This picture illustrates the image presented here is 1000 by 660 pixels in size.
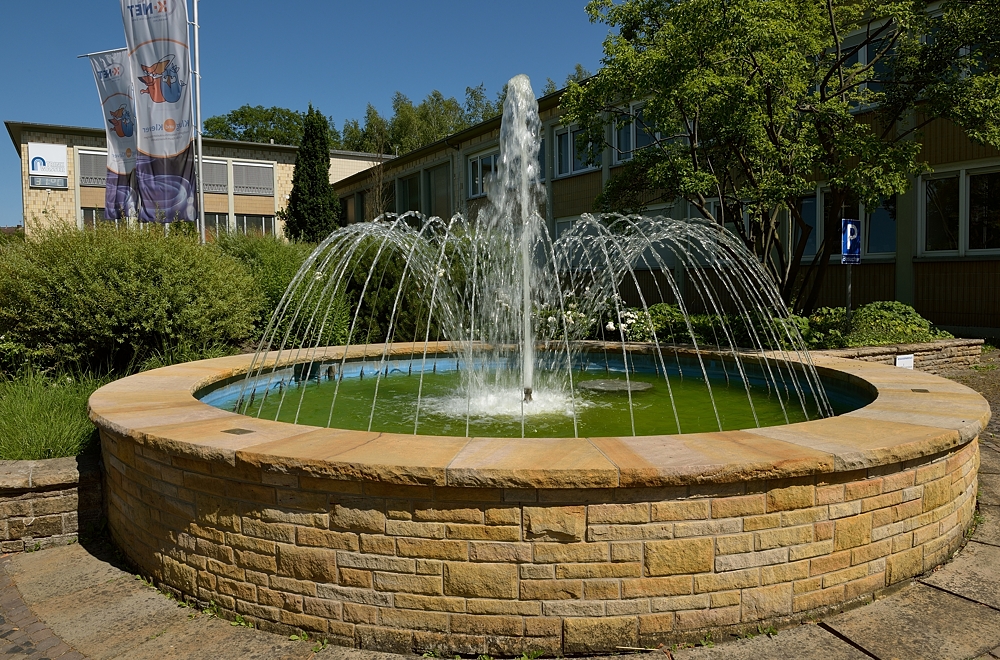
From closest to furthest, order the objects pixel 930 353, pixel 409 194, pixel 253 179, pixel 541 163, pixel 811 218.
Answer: pixel 930 353
pixel 811 218
pixel 541 163
pixel 409 194
pixel 253 179

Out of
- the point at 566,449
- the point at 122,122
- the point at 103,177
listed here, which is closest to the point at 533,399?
the point at 566,449

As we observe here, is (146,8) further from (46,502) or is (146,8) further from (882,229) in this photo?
(882,229)

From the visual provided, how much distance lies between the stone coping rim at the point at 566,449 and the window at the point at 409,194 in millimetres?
30486

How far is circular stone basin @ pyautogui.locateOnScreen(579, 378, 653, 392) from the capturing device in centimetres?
719

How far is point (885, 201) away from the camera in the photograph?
14.4 meters

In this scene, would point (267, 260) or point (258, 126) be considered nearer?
point (267, 260)

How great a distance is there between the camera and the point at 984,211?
13.0 m

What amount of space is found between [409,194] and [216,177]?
12.5 m

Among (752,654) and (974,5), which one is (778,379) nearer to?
(752,654)

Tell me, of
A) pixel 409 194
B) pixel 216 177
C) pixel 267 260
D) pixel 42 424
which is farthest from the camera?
pixel 216 177

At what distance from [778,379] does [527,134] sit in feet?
14.1

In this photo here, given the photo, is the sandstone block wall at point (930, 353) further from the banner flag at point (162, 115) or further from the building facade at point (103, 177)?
the building facade at point (103, 177)

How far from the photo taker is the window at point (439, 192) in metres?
30.4

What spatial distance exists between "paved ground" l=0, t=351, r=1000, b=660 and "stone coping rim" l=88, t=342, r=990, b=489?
0.68 meters
